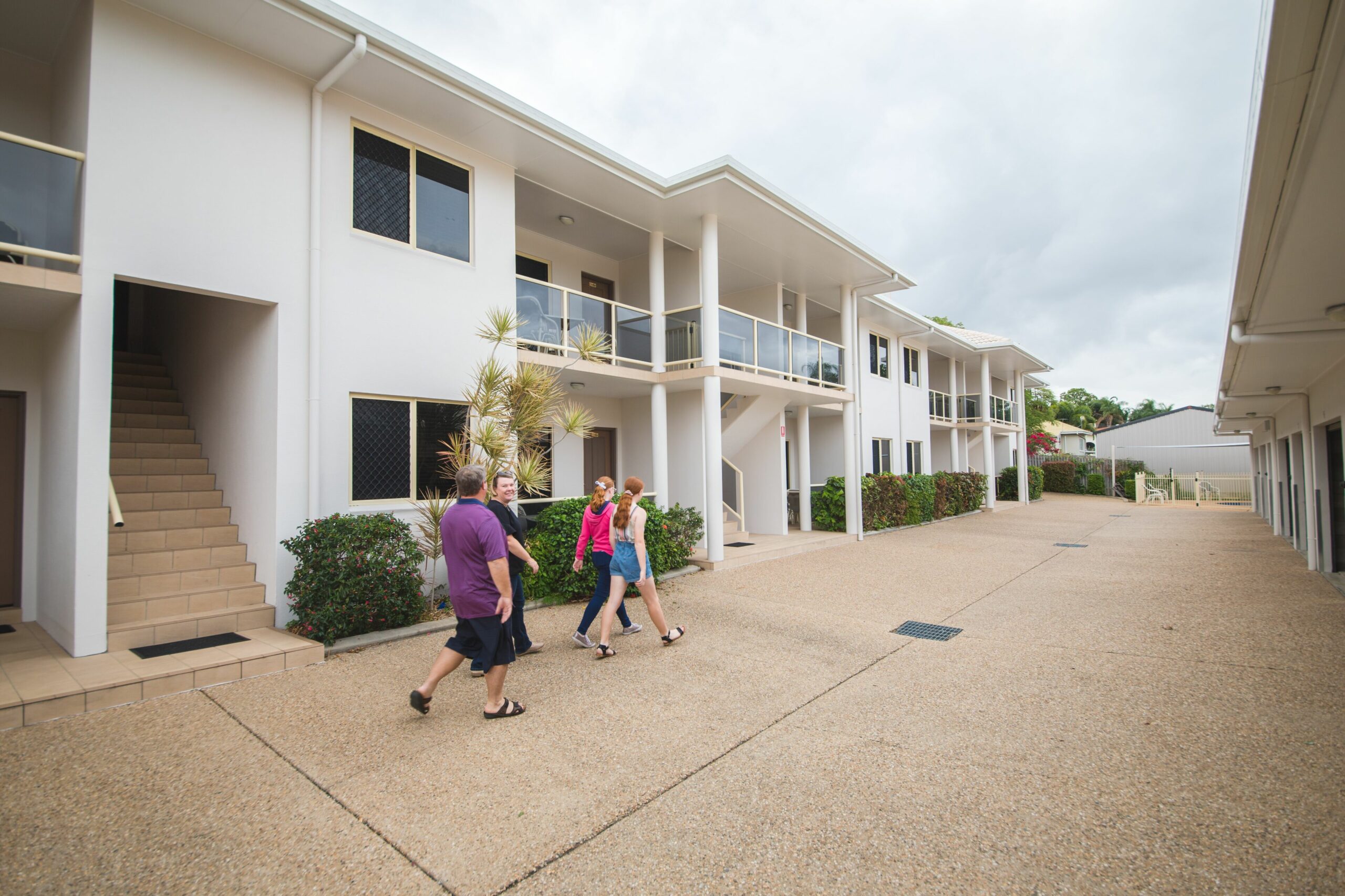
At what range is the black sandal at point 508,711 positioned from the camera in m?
4.17

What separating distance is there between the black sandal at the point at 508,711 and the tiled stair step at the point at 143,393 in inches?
280

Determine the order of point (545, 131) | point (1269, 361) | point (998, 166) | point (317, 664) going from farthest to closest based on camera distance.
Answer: point (998, 166)
point (545, 131)
point (1269, 361)
point (317, 664)

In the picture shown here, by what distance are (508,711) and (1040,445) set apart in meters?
40.0

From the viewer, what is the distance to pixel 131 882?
100 inches

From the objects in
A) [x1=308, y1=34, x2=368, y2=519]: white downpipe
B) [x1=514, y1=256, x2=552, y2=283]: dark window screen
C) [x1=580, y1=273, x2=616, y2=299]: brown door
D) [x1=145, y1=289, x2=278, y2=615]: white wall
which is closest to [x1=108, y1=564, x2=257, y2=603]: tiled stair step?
[x1=145, y1=289, x2=278, y2=615]: white wall

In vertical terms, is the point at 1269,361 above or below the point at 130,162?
below

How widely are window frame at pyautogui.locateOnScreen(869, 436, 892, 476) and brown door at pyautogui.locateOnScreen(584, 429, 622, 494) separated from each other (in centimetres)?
851

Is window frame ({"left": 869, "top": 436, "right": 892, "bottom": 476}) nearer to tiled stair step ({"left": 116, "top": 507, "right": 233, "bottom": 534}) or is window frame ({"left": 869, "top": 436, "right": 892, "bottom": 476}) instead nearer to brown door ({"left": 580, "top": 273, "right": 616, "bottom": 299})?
brown door ({"left": 580, "top": 273, "right": 616, "bottom": 299})

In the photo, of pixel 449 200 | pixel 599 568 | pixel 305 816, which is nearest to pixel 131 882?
pixel 305 816

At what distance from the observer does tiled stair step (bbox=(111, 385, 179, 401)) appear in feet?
25.6

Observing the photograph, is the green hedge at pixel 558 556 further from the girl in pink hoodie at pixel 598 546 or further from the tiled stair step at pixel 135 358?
the tiled stair step at pixel 135 358

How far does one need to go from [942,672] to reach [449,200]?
7.82m

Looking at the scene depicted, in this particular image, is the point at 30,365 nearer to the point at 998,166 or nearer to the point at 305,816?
the point at 305,816

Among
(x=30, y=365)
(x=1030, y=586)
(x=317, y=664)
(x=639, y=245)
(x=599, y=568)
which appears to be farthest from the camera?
(x=639, y=245)
